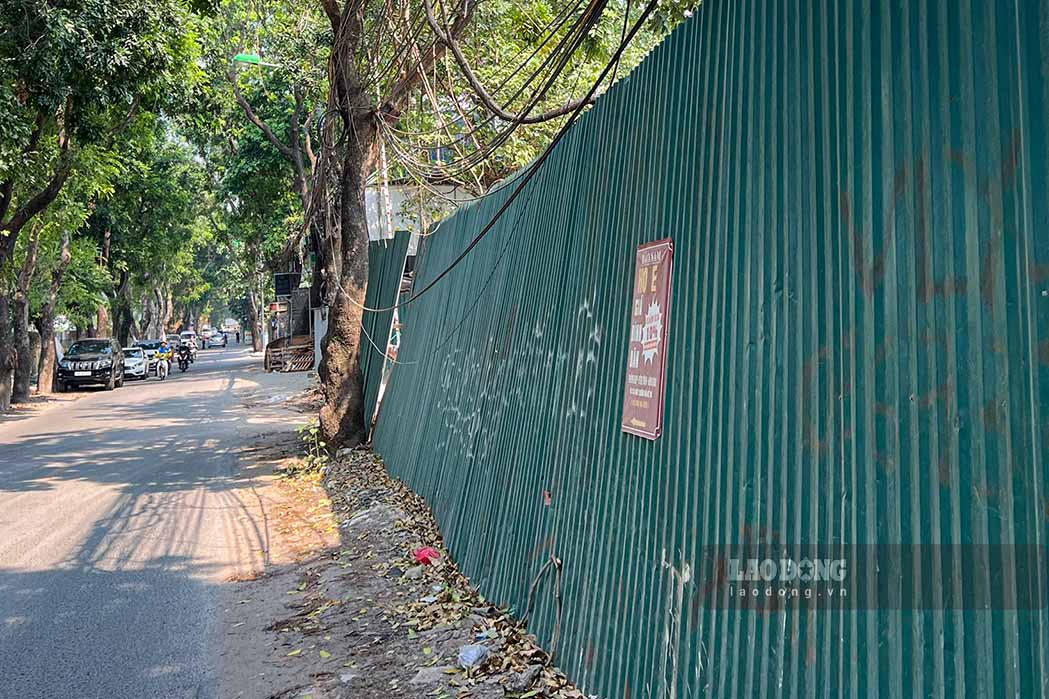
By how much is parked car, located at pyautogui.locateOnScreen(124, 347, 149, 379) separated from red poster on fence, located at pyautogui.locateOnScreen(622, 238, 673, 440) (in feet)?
112

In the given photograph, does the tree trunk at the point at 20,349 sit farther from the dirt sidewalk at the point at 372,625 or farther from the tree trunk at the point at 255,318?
the tree trunk at the point at 255,318

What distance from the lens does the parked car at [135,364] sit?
3416 centimetres

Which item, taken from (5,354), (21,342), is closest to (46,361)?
(21,342)

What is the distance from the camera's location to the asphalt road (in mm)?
5176

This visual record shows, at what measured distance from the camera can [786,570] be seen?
2.61 metres

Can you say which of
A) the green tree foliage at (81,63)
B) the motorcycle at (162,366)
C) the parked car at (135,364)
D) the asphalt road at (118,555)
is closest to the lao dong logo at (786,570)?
the asphalt road at (118,555)

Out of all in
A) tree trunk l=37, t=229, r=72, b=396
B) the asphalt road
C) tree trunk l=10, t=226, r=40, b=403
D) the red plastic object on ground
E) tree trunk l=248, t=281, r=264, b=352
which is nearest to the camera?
the asphalt road

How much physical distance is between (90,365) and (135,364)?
5806 mm

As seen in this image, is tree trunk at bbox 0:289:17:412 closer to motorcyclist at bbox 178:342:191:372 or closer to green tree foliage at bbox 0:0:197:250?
green tree foliage at bbox 0:0:197:250

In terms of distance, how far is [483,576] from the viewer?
568 centimetres

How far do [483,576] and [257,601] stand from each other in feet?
6.72

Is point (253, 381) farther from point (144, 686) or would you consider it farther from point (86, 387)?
point (144, 686)

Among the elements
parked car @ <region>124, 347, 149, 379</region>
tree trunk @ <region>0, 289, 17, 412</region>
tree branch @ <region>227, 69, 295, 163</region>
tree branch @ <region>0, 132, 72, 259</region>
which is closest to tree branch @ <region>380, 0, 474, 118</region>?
tree branch @ <region>0, 132, 72, 259</region>

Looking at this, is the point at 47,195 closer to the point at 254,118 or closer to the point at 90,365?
the point at 254,118
